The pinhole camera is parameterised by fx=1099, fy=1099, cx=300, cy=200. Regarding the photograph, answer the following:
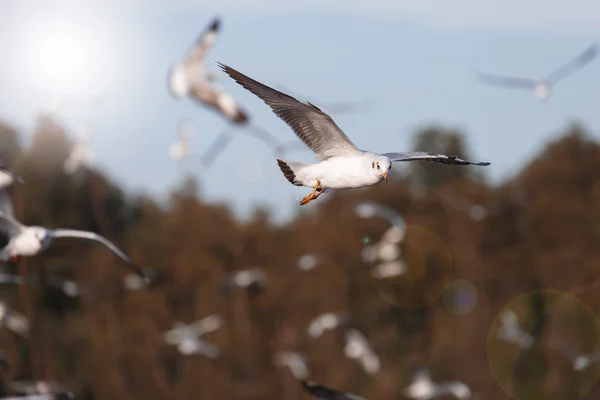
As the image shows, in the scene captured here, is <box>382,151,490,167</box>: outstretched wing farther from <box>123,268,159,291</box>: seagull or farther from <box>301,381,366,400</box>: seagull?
<box>123,268,159,291</box>: seagull

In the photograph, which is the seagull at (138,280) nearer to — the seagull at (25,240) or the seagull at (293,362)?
the seagull at (25,240)

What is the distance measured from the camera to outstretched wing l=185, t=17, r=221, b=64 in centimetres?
1683

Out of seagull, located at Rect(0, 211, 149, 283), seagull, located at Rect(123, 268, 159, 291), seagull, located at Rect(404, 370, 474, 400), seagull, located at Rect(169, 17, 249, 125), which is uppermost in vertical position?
seagull, located at Rect(169, 17, 249, 125)

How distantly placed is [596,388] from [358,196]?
57.8ft

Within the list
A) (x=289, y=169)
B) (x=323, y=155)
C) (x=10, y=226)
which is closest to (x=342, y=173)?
(x=323, y=155)

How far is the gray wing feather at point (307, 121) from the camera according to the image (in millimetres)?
7923

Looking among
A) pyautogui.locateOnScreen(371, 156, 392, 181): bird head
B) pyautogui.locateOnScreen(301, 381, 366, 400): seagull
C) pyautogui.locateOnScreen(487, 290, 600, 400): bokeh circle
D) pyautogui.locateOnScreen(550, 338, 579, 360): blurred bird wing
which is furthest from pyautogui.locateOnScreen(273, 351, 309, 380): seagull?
pyautogui.locateOnScreen(371, 156, 392, 181): bird head

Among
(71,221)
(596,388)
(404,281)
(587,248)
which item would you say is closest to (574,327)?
(596,388)

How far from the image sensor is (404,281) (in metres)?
43.4

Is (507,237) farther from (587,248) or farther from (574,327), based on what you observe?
(574,327)

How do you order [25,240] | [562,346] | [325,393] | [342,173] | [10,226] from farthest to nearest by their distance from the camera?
1. [562,346]
2. [10,226]
3. [25,240]
4. [325,393]
5. [342,173]

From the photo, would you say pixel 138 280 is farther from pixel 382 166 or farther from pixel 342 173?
pixel 382 166

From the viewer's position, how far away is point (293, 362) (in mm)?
29234

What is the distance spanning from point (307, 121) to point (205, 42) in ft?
30.3
